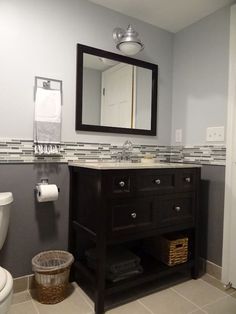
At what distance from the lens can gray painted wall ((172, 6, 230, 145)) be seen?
190cm

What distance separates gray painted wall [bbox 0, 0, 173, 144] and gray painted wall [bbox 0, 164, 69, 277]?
0.83 ft

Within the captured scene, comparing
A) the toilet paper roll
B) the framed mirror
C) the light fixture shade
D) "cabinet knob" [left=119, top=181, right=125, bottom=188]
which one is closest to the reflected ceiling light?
the light fixture shade

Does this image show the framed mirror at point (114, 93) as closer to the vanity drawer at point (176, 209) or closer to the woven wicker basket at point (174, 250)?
the vanity drawer at point (176, 209)

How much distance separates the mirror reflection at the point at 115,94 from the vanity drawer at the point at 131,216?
73 centimetres

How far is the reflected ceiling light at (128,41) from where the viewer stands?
5.98 feet

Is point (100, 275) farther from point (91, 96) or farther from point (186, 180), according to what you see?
point (91, 96)

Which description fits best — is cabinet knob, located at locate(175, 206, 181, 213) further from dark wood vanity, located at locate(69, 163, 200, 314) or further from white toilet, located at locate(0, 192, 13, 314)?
white toilet, located at locate(0, 192, 13, 314)

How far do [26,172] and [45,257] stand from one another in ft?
1.99

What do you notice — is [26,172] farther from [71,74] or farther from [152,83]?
[152,83]

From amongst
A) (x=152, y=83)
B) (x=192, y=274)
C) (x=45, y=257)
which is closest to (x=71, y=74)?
Result: (x=152, y=83)

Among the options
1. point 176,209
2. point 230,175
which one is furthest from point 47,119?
point 230,175

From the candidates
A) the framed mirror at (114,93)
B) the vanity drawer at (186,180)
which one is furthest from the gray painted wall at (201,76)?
the vanity drawer at (186,180)

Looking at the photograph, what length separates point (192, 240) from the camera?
1924 mm

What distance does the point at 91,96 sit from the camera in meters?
1.92
